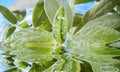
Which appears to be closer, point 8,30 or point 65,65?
Answer: point 65,65

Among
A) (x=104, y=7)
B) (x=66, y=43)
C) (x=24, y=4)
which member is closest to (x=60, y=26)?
(x=66, y=43)

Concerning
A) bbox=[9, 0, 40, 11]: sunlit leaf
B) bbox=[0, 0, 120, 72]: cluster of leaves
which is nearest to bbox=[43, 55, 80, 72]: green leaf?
bbox=[0, 0, 120, 72]: cluster of leaves

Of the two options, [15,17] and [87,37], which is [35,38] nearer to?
[87,37]

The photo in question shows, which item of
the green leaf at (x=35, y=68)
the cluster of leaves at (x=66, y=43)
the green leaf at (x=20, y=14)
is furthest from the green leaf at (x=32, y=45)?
the green leaf at (x=20, y=14)

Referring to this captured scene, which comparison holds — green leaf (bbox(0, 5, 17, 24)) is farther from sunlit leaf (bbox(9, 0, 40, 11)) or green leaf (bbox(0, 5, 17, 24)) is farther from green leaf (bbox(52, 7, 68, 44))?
green leaf (bbox(52, 7, 68, 44))

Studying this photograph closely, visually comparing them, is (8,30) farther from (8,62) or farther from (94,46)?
(94,46)

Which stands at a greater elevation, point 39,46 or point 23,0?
point 23,0

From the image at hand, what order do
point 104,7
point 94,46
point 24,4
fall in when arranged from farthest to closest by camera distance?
point 24,4, point 104,7, point 94,46

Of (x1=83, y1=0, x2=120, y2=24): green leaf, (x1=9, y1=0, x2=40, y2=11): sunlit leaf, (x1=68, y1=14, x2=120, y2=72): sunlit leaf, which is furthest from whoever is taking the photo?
(x1=9, y1=0, x2=40, y2=11): sunlit leaf

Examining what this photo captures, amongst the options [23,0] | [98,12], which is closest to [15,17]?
[23,0]
